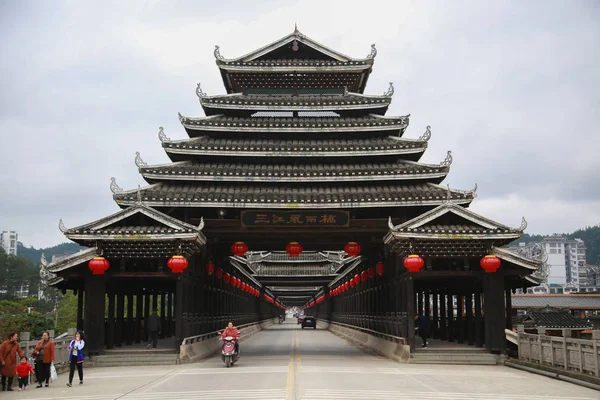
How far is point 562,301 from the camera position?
60.0 metres

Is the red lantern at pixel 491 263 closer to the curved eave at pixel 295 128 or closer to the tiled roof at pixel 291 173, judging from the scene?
the tiled roof at pixel 291 173

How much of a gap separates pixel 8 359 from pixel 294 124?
55.4 ft

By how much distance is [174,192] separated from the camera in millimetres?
27891

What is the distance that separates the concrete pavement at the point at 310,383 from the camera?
15.5m

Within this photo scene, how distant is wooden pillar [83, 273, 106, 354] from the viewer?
25.1m

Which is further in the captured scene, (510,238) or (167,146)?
(167,146)

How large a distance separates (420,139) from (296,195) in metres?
6.19

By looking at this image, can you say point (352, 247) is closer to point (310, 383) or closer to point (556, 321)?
point (310, 383)

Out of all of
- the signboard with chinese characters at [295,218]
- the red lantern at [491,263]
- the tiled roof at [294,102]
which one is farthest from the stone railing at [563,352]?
the tiled roof at [294,102]

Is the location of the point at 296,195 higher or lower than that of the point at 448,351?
higher

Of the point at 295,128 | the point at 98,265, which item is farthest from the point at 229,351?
the point at 295,128

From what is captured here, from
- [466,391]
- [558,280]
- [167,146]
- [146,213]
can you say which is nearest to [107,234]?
[146,213]

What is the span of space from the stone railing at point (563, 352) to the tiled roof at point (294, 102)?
504 inches

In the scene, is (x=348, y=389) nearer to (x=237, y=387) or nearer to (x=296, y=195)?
(x=237, y=387)
